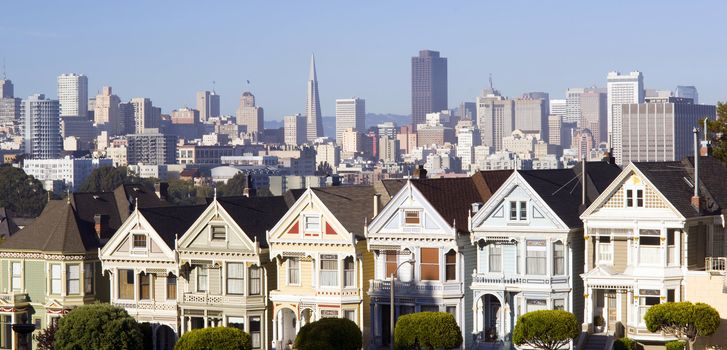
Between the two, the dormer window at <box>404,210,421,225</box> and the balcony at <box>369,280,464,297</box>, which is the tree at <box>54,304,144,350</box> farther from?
the dormer window at <box>404,210,421,225</box>

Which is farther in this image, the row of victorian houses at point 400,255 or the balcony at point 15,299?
the balcony at point 15,299

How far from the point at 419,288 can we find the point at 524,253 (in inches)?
153

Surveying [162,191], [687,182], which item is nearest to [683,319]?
[687,182]

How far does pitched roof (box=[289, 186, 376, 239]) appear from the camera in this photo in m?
61.8

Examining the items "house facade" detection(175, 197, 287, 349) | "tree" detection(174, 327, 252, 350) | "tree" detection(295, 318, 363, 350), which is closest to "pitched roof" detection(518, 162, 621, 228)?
"tree" detection(295, 318, 363, 350)

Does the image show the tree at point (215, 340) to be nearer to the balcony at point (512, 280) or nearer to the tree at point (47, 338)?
the tree at point (47, 338)

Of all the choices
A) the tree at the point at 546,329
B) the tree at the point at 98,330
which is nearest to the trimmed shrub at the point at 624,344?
the tree at the point at 546,329

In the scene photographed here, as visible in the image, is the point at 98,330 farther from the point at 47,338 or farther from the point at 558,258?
the point at 558,258

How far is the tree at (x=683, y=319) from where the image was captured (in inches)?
2132

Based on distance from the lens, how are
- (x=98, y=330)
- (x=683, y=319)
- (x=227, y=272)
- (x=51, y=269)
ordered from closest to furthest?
(x=683, y=319) < (x=98, y=330) < (x=227, y=272) < (x=51, y=269)

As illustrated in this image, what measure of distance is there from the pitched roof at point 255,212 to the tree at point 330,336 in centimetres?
515

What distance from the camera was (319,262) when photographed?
6175 centimetres

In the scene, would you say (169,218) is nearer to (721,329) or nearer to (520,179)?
(520,179)

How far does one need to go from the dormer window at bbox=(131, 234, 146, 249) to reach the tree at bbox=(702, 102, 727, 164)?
20.9 metres
